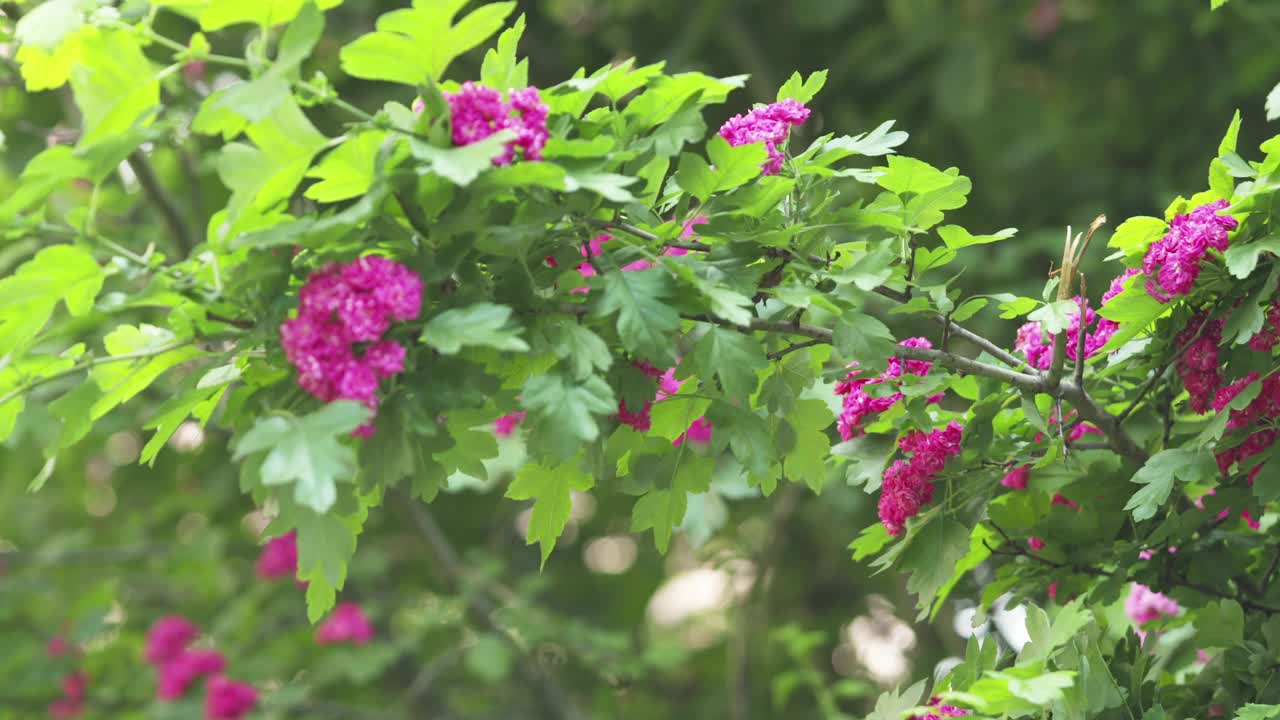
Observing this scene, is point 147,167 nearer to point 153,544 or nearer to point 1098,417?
point 153,544

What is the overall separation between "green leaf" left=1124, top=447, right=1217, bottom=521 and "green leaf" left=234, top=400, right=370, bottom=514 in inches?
36.7

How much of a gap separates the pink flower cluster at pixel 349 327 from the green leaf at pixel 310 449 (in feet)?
0.18

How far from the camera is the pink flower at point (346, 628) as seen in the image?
4.41m

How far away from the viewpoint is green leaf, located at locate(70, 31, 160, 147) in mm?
1294

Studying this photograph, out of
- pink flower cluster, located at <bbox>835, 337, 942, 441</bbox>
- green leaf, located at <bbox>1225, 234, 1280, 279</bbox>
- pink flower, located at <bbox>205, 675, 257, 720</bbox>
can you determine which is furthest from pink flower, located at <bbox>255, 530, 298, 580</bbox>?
green leaf, located at <bbox>1225, 234, 1280, 279</bbox>

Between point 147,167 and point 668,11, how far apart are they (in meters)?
2.08

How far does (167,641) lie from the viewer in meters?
4.46

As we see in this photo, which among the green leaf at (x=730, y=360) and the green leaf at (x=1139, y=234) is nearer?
the green leaf at (x=730, y=360)

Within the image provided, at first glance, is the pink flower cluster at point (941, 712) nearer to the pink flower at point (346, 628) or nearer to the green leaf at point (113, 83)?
the green leaf at point (113, 83)

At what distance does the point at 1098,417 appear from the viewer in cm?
165

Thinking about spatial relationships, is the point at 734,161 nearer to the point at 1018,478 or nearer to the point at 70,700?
the point at 1018,478

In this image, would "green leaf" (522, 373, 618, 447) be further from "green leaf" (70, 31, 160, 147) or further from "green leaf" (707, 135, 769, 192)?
"green leaf" (70, 31, 160, 147)

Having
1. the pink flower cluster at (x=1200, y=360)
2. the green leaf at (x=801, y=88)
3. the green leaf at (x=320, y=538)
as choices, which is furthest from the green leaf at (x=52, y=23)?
the pink flower cluster at (x=1200, y=360)

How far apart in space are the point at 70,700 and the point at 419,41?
3.87 meters
